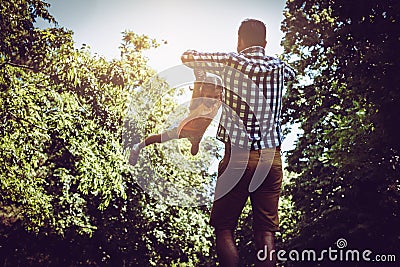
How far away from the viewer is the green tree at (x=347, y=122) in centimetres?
874

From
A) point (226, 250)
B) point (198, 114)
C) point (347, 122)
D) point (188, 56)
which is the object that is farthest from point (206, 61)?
Answer: point (347, 122)

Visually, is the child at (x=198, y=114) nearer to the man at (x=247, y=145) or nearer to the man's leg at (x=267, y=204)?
the man at (x=247, y=145)

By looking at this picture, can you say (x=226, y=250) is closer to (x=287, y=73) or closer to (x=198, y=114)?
(x=198, y=114)

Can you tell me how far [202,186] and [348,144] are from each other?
8490 mm

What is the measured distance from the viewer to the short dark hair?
305 centimetres

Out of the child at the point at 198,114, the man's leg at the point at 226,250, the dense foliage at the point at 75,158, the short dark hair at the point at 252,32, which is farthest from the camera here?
the dense foliage at the point at 75,158

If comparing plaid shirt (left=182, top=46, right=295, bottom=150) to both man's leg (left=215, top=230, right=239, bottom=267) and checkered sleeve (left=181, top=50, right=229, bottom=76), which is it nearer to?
checkered sleeve (left=181, top=50, right=229, bottom=76)

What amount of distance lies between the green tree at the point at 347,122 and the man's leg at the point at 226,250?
6.91 m

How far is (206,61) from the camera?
8.77 ft

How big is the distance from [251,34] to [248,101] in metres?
0.57

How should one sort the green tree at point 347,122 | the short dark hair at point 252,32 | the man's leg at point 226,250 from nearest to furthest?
1. the man's leg at point 226,250
2. the short dark hair at point 252,32
3. the green tree at point 347,122

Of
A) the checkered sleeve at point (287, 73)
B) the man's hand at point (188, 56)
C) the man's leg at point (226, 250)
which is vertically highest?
the checkered sleeve at point (287, 73)

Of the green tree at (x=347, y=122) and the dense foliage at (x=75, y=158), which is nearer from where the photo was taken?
the dense foliage at (x=75, y=158)

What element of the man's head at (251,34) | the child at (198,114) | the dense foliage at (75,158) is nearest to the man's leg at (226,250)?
the child at (198,114)
